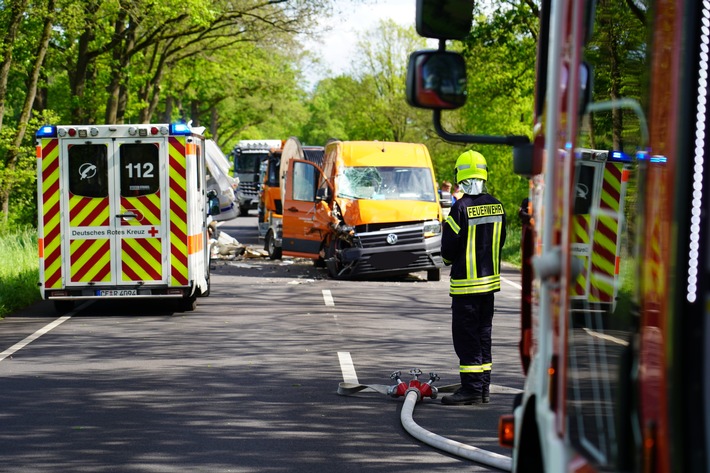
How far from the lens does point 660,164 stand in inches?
96.3

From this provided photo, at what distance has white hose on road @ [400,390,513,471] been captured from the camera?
674 cm

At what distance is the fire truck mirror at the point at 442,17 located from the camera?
4.12 meters

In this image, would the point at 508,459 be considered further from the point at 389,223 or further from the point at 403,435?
the point at 389,223

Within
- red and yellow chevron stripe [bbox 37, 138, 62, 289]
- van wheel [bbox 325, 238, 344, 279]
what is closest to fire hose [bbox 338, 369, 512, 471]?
red and yellow chevron stripe [bbox 37, 138, 62, 289]

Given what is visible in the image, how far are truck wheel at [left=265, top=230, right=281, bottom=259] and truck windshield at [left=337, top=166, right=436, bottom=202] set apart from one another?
508 centimetres

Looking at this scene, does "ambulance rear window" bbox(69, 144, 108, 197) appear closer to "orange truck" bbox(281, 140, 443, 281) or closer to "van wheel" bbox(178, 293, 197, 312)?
"van wheel" bbox(178, 293, 197, 312)

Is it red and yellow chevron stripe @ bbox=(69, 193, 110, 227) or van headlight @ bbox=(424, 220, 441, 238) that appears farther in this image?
van headlight @ bbox=(424, 220, 441, 238)

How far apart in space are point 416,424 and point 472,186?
6.57ft

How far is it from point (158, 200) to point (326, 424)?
325 inches

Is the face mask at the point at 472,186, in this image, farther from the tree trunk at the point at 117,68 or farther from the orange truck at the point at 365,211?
the tree trunk at the point at 117,68

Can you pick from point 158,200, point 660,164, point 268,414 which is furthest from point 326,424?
point 158,200

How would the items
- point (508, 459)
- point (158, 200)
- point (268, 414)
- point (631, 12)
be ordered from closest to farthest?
1. point (631, 12)
2. point (508, 459)
3. point (268, 414)
4. point (158, 200)

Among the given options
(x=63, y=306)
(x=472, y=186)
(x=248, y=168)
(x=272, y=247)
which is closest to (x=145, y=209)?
(x=63, y=306)

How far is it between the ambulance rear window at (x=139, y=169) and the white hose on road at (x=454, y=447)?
8.24 metres
